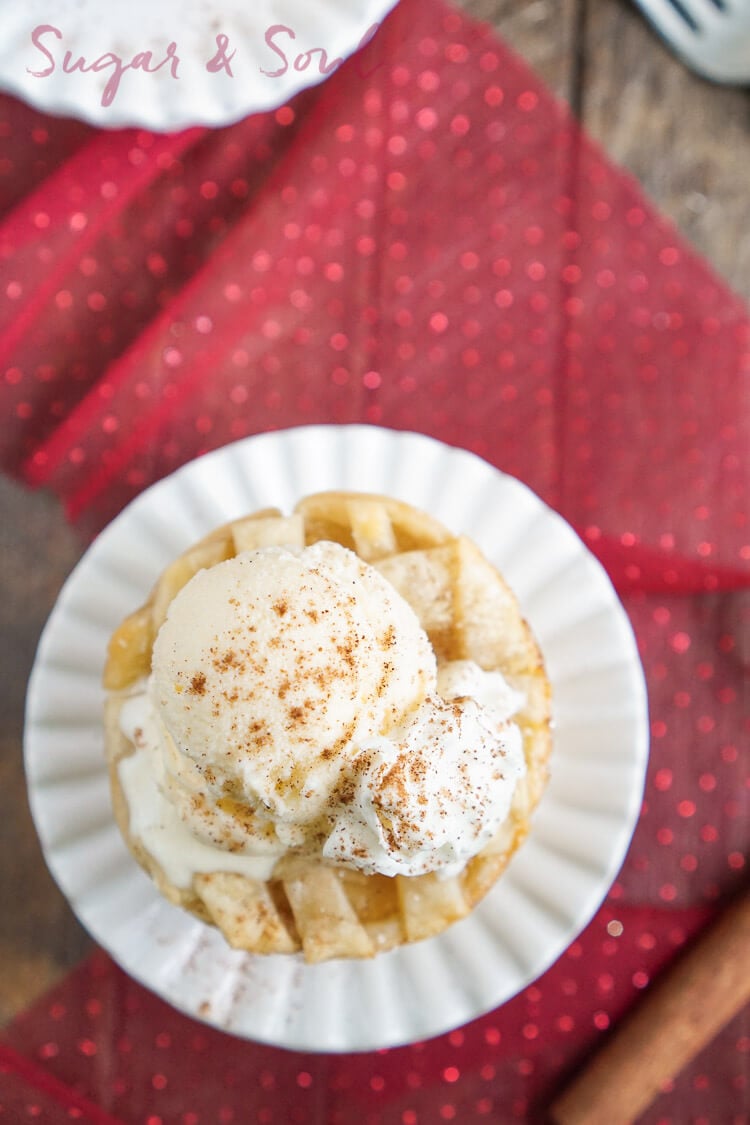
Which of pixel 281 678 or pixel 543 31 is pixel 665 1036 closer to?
pixel 281 678

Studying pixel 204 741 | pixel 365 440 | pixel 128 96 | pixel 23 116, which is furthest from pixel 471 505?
pixel 23 116

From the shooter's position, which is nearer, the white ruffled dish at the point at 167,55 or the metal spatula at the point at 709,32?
the white ruffled dish at the point at 167,55

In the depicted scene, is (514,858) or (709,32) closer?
(514,858)

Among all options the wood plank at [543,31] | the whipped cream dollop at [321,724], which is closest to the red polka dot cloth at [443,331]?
the wood plank at [543,31]

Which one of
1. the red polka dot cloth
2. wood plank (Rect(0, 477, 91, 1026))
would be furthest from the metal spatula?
wood plank (Rect(0, 477, 91, 1026))

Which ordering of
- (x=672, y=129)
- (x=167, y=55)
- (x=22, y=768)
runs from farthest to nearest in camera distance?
(x=672, y=129) → (x=22, y=768) → (x=167, y=55)

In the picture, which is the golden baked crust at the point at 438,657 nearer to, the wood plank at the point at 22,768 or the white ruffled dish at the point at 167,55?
the wood plank at the point at 22,768

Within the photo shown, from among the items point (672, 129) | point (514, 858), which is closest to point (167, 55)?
point (672, 129)

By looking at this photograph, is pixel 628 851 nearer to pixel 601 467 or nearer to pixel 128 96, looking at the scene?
pixel 601 467
